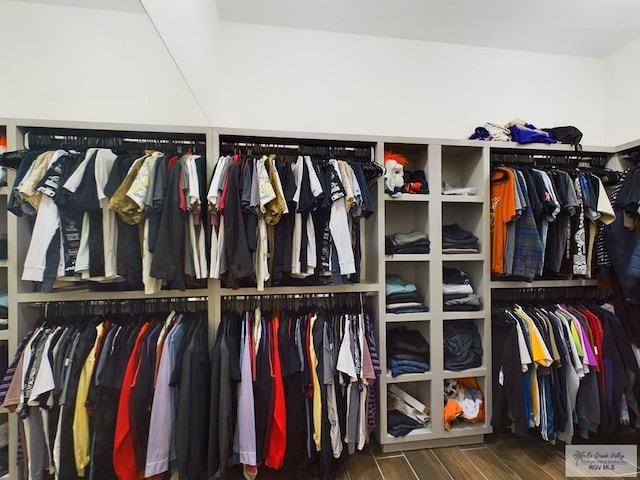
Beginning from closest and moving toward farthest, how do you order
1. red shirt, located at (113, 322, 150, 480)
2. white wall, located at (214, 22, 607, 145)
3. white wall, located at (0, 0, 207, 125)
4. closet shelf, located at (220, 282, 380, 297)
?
1. white wall, located at (0, 0, 207, 125)
2. red shirt, located at (113, 322, 150, 480)
3. closet shelf, located at (220, 282, 380, 297)
4. white wall, located at (214, 22, 607, 145)

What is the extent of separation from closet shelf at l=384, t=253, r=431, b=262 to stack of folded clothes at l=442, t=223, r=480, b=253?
0.46ft

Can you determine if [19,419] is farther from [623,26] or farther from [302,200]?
[623,26]

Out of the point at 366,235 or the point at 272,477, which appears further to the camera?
the point at 366,235

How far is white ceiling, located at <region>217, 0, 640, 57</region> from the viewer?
5.74ft

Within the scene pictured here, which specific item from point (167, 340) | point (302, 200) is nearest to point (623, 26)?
point (302, 200)

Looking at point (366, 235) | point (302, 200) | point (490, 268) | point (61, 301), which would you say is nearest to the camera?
point (61, 301)

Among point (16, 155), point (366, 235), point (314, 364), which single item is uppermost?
point (16, 155)

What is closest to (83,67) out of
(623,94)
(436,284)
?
(436,284)

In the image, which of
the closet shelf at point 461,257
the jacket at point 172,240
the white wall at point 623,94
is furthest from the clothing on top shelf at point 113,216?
the white wall at point 623,94

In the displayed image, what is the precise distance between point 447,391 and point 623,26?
2.89m

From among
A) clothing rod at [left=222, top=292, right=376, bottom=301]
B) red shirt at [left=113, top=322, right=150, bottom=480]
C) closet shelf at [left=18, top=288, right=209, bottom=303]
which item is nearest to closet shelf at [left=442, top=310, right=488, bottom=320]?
clothing rod at [left=222, top=292, right=376, bottom=301]

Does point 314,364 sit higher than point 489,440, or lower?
higher

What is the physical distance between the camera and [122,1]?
938 millimetres

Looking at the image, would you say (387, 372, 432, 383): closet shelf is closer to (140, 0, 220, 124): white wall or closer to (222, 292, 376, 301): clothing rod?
(222, 292, 376, 301): clothing rod
